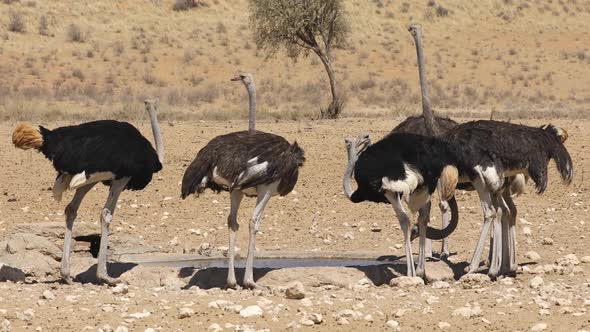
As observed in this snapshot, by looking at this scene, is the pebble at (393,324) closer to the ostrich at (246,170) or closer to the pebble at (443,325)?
the pebble at (443,325)

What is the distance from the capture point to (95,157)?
9875mm

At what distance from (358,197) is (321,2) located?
15920 mm

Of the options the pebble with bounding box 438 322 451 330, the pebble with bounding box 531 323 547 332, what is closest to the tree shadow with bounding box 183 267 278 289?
the pebble with bounding box 438 322 451 330

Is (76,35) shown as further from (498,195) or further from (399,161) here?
(399,161)

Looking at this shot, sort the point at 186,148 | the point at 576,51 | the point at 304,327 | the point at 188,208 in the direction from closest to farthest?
the point at 304,327
the point at 188,208
the point at 186,148
the point at 576,51

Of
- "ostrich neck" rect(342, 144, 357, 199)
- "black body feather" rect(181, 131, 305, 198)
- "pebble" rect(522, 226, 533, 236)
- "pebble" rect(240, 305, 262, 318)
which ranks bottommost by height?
"pebble" rect(522, 226, 533, 236)

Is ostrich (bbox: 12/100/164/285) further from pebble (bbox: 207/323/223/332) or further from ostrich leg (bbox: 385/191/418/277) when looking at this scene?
pebble (bbox: 207/323/223/332)

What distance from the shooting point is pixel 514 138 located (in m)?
10.4

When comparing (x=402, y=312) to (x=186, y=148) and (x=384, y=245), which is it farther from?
(x=186, y=148)

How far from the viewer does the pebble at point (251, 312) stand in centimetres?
824

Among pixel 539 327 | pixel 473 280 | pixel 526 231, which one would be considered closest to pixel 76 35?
pixel 526 231

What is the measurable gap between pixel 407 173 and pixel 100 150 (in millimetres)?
2559

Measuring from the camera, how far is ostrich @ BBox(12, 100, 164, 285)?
32.3 ft

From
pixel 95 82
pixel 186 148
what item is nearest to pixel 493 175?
pixel 186 148
